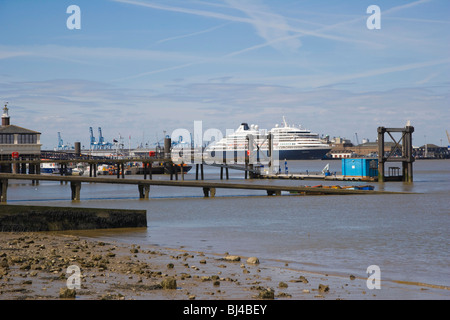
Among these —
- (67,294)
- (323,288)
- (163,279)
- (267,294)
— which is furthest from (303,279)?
(67,294)

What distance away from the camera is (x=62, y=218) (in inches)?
792

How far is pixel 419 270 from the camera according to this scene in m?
13.9

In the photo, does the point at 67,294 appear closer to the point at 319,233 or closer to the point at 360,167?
the point at 319,233

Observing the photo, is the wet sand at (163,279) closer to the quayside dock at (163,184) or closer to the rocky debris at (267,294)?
the rocky debris at (267,294)

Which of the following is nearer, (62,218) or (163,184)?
(62,218)

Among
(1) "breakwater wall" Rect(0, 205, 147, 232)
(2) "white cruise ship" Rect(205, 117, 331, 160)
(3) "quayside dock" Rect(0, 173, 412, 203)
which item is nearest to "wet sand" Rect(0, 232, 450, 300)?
(1) "breakwater wall" Rect(0, 205, 147, 232)

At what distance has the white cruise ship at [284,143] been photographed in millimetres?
154875

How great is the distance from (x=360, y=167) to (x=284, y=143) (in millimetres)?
94997

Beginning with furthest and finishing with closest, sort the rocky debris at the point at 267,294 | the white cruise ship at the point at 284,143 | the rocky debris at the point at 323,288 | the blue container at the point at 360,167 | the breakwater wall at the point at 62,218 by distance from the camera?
1. the white cruise ship at the point at 284,143
2. the blue container at the point at 360,167
3. the breakwater wall at the point at 62,218
4. the rocky debris at the point at 323,288
5. the rocky debris at the point at 267,294

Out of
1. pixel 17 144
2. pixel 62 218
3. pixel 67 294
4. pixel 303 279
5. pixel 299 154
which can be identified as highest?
pixel 17 144

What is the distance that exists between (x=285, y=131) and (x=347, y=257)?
14405 centimetres

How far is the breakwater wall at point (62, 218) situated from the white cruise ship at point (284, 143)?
13020cm

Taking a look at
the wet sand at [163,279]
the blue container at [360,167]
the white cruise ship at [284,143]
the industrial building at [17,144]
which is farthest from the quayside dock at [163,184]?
the white cruise ship at [284,143]

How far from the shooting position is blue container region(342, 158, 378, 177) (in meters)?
61.8
